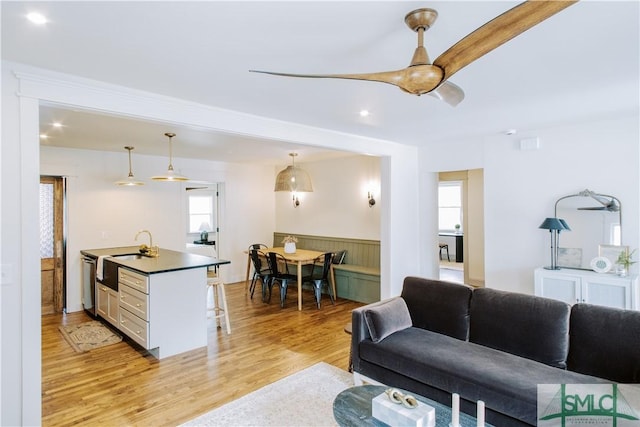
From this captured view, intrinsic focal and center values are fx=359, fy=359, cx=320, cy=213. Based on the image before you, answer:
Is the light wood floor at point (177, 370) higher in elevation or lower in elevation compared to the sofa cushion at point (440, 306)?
lower

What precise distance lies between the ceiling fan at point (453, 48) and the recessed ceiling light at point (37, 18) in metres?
1.16

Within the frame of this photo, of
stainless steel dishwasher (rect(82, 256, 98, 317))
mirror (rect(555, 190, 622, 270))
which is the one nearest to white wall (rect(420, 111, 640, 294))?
mirror (rect(555, 190, 622, 270))

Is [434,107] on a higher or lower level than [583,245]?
higher

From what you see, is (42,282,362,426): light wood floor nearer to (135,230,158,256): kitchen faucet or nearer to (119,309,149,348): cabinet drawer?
(119,309,149,348): cabinet drawer

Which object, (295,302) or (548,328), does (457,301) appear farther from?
(295,302)

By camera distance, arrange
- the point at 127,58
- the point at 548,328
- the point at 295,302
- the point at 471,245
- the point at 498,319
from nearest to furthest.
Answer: the point at 127,58, the point at 548,328, the point at 498,319, the point at 295,302, the point at 471,245

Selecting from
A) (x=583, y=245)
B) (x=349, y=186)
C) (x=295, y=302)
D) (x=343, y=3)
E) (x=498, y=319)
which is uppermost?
(x=343, y=3)

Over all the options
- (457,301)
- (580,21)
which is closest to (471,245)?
(457,301)

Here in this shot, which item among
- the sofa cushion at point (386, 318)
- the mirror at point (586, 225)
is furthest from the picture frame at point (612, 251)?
the sofa cushion at point (386, 318)

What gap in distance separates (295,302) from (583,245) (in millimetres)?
4080

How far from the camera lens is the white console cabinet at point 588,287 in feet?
11.9

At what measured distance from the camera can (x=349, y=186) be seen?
6.71 metres

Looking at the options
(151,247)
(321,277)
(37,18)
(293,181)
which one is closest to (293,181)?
(293,181)

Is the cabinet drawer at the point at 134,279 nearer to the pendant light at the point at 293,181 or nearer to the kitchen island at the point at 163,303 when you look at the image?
the kitchen island at the point at 163,303
